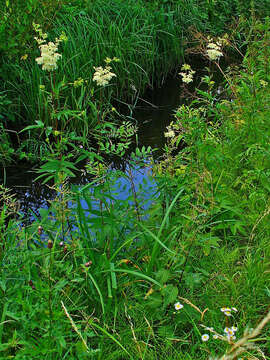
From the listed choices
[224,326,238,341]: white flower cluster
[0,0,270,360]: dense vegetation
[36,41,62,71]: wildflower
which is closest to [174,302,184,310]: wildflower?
[0,0,270,360]: dense vegetation

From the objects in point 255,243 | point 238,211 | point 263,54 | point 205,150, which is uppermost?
point 263,54

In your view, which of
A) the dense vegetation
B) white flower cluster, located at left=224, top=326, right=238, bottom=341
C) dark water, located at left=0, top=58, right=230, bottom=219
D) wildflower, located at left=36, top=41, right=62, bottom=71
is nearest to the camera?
white flower cluster, located at left=224, top=326, right=238, bottom=341

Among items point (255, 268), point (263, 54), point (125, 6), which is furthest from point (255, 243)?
point (125, 6)

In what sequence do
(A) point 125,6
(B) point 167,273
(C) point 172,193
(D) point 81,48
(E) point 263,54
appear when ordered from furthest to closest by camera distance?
1. (A) point 125,6
2. (D) point 81,48
3. (E) point 263,54
4. (C) point 172,193
5. (B) point 167,273

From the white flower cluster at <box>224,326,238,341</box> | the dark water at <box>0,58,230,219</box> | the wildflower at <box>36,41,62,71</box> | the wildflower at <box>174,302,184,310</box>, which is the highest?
the wildflower at <box>36,41,62,71</box>

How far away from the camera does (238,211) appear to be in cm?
262

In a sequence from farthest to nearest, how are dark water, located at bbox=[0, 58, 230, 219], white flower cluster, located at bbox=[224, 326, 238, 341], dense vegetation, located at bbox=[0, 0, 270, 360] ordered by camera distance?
dark water, located at bbox=[0, 58, 230, 219], dense vegetation, located at bbox=[0, 0, 270, 360], white flower cluster, located at bbox=[224, 326, 238, 341]

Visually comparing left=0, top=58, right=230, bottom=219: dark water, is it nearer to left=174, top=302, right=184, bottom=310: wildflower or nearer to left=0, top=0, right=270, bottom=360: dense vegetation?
left=0, top=0, right=270, bottom=360: dense vegetation

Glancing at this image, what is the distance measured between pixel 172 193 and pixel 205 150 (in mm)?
383

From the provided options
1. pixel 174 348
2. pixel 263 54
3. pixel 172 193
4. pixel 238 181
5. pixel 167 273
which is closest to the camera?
pixel 174 348

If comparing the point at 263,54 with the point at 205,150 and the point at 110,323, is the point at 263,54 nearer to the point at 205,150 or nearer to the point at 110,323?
the point at 205,150

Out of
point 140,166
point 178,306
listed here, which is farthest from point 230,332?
point 140,166

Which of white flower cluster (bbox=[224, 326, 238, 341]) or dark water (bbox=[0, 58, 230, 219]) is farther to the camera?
dark water (bbox=[0, 58, 230, 219])

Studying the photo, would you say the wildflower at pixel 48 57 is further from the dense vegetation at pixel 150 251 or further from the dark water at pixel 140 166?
the dark water at pixel 140 166
